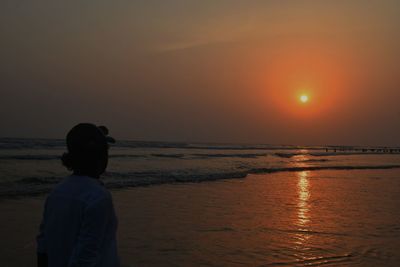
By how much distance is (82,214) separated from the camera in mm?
2205

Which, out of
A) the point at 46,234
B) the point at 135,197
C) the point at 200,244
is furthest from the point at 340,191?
the point at 46,234

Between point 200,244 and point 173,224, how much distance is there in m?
1.72

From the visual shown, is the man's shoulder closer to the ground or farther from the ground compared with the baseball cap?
closer to the ground

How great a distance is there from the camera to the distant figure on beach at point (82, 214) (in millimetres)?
2186

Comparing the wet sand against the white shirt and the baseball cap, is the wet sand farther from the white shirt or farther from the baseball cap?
the baseball cap

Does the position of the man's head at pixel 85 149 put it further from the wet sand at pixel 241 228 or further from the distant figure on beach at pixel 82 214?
the wet sand at pixel 241 228

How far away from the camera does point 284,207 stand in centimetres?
1124

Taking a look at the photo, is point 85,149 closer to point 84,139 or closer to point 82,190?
point 84,139

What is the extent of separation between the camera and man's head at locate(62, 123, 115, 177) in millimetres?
2389

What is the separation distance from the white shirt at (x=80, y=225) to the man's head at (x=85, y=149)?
0.08m

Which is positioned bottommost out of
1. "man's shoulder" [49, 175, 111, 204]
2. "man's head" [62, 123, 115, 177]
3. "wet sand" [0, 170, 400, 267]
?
"wet sand" [0, 170, 400, 267]

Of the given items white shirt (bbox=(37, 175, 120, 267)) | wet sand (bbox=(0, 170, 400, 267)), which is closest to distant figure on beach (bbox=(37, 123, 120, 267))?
white shirt (bbox=(37, 175, 120, 267))

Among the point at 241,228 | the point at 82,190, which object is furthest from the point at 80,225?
the point at 241,228

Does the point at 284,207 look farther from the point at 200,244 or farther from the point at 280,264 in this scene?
the point at 280,264
